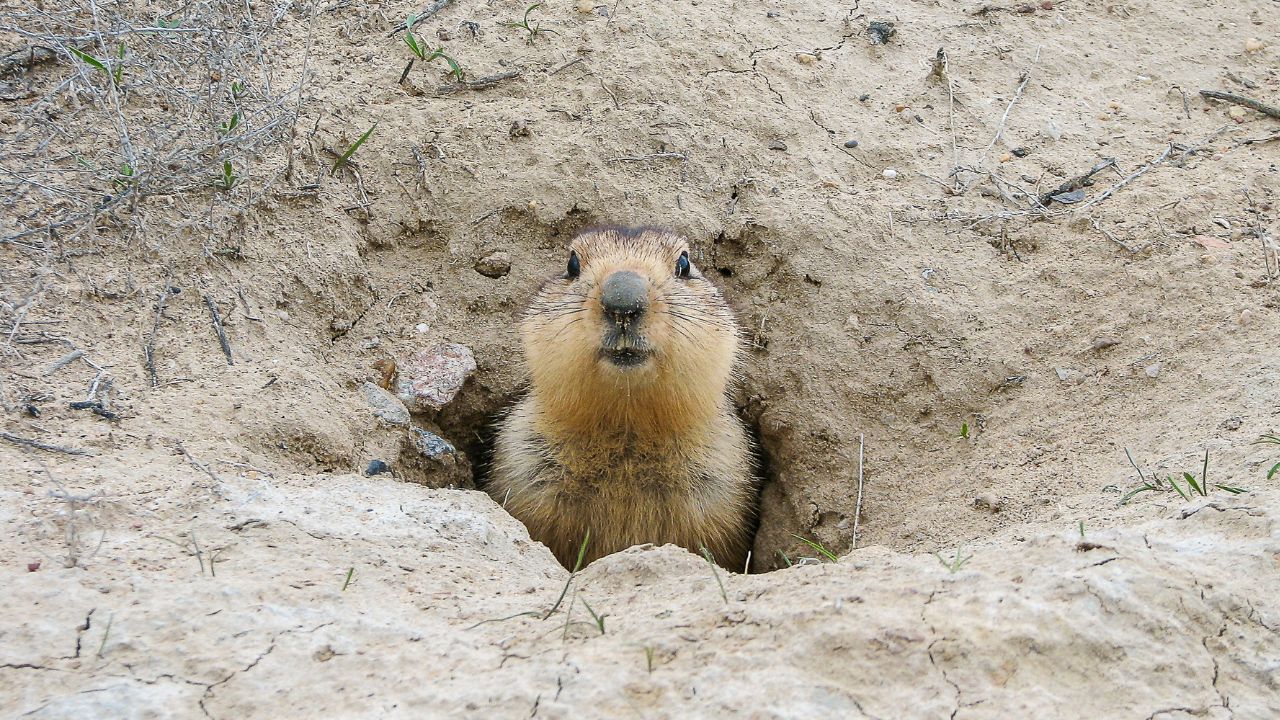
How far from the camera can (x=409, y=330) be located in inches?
257

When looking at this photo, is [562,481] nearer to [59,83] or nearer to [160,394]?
[160,394]

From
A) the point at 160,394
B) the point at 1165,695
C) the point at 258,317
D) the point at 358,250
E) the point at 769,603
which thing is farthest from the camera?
the point at 358,250

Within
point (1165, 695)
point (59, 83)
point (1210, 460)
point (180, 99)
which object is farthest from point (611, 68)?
point (1165, 695)

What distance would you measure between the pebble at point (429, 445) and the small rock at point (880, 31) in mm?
4391

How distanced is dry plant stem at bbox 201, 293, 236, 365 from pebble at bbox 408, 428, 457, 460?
118cm

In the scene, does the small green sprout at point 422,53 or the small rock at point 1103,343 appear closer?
the small rock at point 1103,343

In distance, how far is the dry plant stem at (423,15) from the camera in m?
7.33

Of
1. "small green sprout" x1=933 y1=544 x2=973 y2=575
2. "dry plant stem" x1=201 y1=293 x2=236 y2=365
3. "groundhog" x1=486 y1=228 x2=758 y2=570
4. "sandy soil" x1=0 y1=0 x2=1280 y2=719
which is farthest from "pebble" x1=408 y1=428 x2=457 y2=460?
"small green sprout" x1=933 y1=544 x2=973 y2=575

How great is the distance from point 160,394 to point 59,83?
239 cm

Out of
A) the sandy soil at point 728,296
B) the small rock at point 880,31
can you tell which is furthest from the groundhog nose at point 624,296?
the small rock at point 880,31

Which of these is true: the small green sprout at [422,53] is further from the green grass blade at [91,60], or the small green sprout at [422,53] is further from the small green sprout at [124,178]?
the small green sprout at [124,178]

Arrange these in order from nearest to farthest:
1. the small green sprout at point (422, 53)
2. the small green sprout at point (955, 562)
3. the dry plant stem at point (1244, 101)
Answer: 1. the small green sprout at point (955, 562)
2. the dry plant stem at point (1244, 101)
3. the small green sprout at point (422, 53)

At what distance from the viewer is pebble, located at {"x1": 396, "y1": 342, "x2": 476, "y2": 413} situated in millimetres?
6254

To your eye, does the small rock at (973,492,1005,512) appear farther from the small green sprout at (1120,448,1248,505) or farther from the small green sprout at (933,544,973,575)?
the small green sprout at (933,544,973,575)
